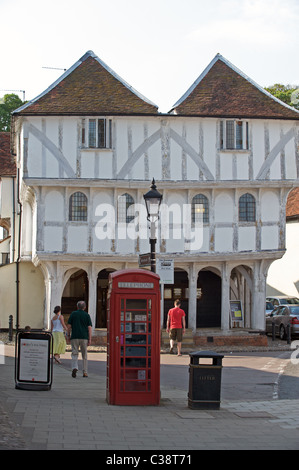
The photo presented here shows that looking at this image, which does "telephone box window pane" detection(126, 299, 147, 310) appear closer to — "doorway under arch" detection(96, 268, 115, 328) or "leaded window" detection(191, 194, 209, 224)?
"leaded window" detection(191, 194, 209, 224)

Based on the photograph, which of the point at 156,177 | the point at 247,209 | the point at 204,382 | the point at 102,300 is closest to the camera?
the point at 204,382

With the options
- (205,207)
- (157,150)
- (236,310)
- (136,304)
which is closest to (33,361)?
(136,304)

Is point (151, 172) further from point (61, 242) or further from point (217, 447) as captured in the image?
point (217, 447)

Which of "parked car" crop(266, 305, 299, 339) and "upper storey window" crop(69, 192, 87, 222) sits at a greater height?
"upper storey window" crop(69, 192, 87, 222)

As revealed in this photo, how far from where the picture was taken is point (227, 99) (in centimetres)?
3238

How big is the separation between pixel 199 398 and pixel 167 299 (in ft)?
69.4

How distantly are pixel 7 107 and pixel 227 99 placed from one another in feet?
118

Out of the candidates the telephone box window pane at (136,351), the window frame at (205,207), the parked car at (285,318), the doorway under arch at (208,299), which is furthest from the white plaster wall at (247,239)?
the telephone box window pane at (136,351)

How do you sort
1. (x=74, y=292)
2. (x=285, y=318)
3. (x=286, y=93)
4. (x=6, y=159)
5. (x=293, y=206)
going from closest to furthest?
(x=285, y=318), (x=74, y=292), (x=6, y=159), (x=293, y=206), (x=286, y=93)

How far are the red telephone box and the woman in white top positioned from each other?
263 inches

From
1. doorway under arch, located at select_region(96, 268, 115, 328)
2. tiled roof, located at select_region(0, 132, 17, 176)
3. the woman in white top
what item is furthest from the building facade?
tiled roof, located at select_region(0, 132, 17, 176)

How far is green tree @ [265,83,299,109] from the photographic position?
6103 centimetres

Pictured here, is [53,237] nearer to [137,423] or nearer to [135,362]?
[135,362]

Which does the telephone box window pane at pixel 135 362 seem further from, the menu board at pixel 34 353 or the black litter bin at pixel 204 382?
the menu board at pixel 34 353
